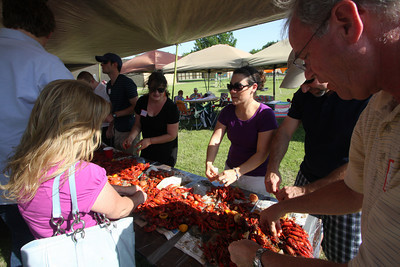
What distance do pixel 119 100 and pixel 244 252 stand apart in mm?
3679

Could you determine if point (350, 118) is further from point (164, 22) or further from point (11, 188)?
point (164, 22)

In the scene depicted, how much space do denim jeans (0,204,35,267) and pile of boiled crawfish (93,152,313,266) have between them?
0.83 meters

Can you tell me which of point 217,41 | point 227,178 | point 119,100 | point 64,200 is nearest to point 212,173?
point 227,178

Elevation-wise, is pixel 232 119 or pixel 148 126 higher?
pixel 232 119

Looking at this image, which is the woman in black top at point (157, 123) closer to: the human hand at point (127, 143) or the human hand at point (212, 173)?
the human hand at point (127, 143)

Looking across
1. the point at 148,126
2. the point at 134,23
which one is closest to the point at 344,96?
the point at 148,126

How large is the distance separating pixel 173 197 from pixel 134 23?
3678 millimetres

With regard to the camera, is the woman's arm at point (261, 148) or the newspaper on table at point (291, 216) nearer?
the newspaper on table at point (291, 216)

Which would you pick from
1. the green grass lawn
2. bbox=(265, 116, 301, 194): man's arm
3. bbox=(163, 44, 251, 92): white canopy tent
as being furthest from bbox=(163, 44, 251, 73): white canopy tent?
bbox=(265, 116, 301, 194): man's arm

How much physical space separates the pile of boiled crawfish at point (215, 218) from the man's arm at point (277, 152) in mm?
284

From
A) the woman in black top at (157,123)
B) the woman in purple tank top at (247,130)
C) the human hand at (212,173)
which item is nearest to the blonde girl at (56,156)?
the human hand at (212,173)

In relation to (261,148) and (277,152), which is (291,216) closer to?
(277,152)

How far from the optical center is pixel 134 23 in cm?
411

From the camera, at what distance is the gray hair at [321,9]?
23.6 inches
